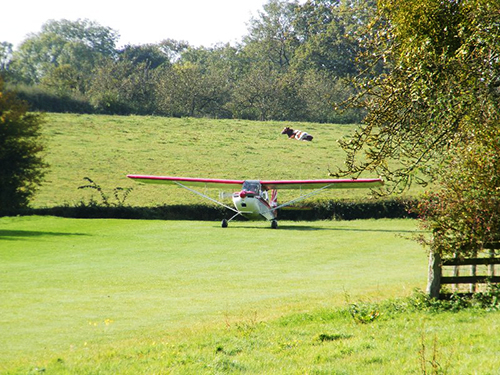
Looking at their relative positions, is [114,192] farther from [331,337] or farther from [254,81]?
[254,81]

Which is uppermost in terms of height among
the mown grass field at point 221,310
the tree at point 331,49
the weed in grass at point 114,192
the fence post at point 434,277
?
the tree at point 331,49

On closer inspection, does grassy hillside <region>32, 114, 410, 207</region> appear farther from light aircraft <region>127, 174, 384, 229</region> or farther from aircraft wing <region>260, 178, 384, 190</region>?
aircraft wing <region>260, 178, 384, 190</region>

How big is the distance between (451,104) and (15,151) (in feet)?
88.8

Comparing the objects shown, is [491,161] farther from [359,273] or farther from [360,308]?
[359,273]

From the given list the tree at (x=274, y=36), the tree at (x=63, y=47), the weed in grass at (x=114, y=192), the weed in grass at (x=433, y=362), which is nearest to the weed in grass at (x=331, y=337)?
the weed in grass at (x=433, y=362)

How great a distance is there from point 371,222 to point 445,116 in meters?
23.1

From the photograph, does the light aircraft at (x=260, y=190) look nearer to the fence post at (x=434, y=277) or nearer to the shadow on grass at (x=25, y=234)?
the shadow on grass at (x=25, y=234)

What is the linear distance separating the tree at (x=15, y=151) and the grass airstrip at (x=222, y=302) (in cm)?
174

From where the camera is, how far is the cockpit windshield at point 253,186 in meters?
29.6

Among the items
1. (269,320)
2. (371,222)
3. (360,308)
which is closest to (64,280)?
(269,320)

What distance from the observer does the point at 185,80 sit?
72125 millimetres

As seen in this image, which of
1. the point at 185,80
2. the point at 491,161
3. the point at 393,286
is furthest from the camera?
the point at 185,80

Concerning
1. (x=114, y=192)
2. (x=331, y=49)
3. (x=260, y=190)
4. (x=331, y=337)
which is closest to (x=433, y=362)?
(x=331, y=337)

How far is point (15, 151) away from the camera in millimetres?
32375
